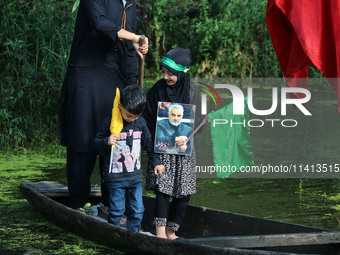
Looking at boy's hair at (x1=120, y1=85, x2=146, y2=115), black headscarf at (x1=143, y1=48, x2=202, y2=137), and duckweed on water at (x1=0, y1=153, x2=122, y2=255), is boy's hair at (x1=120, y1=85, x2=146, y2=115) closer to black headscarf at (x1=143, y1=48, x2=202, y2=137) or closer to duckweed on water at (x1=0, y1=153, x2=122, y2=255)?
black headscarf at (x1=143, y1=48, x2=202, y2=137)

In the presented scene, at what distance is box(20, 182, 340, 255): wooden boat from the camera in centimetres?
413

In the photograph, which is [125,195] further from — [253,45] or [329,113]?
[253,45]

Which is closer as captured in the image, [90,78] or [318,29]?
[318,29]

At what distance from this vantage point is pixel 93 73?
17.1 ft

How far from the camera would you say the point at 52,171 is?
24.2 feet

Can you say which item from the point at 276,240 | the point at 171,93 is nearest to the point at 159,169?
the point at 171,93

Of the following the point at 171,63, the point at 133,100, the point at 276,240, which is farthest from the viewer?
the point at 171,63

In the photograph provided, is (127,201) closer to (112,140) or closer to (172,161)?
(172,161)

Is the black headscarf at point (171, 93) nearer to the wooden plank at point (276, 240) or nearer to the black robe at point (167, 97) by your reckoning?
the black robe at point (167, 97)

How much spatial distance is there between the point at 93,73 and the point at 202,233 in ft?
4.48

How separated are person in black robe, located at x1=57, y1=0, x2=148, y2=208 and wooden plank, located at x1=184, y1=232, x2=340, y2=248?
1.43 meters

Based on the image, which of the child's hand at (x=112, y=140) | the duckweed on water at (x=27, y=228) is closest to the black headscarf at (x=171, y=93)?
the child's hand at (x=112, y=140)

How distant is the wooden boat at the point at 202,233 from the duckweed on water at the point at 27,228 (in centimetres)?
8

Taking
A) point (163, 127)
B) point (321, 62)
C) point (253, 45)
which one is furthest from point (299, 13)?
point (253, 45)
